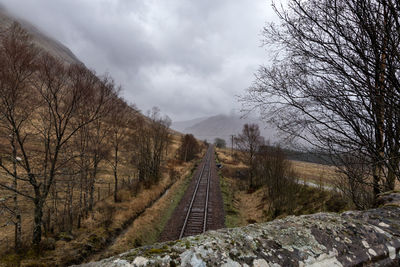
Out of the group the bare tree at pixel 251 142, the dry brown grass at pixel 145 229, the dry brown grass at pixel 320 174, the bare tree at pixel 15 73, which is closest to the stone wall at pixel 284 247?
the dry brown grass at pixel 320 174

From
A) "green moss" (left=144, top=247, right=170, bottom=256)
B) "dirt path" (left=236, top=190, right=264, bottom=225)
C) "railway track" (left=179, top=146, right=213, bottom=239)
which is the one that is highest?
"green moss" (left=144, top=247, right=170, bottom=256)

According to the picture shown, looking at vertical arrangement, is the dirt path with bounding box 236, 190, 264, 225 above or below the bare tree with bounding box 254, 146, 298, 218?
below

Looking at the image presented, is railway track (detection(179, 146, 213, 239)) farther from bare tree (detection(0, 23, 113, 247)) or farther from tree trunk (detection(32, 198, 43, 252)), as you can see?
bare tree (detection(0, 23, 113, 247))

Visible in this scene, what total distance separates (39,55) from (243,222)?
48.0ft

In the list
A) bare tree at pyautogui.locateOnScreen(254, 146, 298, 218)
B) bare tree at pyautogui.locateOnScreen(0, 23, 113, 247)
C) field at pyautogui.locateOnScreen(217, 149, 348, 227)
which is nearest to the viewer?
bare tree at pyautogui.locateOnScreen(0, 23, 113, 247)

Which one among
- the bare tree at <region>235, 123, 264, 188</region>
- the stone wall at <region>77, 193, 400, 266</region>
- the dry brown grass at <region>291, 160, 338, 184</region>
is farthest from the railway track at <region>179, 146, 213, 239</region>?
the stone wall at <region>77, 193, 400, 266</region>

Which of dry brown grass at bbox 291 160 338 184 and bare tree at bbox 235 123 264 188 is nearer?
dry brown grass at bbox 291 160 338 184

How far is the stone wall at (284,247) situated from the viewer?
125 cm

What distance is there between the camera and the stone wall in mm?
1254

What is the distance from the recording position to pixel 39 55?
732cm

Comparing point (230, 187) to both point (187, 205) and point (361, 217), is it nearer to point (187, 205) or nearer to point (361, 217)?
point (187, 205)

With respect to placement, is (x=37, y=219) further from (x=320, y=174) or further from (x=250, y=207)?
(x=320, y=174)

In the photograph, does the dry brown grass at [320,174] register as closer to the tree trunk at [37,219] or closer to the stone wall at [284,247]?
the stone wall at [284,247]

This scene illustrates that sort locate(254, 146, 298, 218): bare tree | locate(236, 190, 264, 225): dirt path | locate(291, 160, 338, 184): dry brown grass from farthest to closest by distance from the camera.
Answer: locate(236, 190, 264, 225): dirt path, locate(254, 146, 298, 218): bare tree, locate(291, 160, 338, 184): dry brown grass
